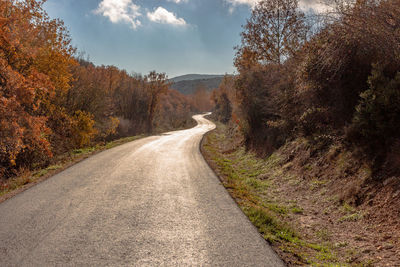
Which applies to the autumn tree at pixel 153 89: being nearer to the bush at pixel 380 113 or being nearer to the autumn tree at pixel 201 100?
the bush at pixel 380 113

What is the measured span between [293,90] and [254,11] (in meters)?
10.6

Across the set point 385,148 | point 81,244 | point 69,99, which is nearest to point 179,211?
point 81,244

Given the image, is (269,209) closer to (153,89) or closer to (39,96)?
(39,96)

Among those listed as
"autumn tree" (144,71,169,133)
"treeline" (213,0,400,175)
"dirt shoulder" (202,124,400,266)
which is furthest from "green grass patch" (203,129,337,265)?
"autumn tree" (144,71,169,133)

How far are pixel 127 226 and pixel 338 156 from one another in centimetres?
625

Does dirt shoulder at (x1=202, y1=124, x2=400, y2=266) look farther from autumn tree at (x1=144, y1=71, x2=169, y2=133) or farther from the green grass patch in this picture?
autumn tree at (x1=144, y1=71, x2=169, y2=133)

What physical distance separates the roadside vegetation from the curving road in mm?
751

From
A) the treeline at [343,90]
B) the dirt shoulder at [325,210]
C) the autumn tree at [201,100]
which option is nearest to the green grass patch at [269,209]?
the dirt shoulder at [325,210]

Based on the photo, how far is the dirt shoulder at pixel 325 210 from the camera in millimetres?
4422

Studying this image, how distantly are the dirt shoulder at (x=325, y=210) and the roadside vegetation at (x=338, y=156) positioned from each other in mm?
20

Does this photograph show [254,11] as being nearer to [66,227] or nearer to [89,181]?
[89,181]

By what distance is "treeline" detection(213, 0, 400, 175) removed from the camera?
20.9 feet

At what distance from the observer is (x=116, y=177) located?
9.30m

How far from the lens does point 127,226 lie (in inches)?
205
